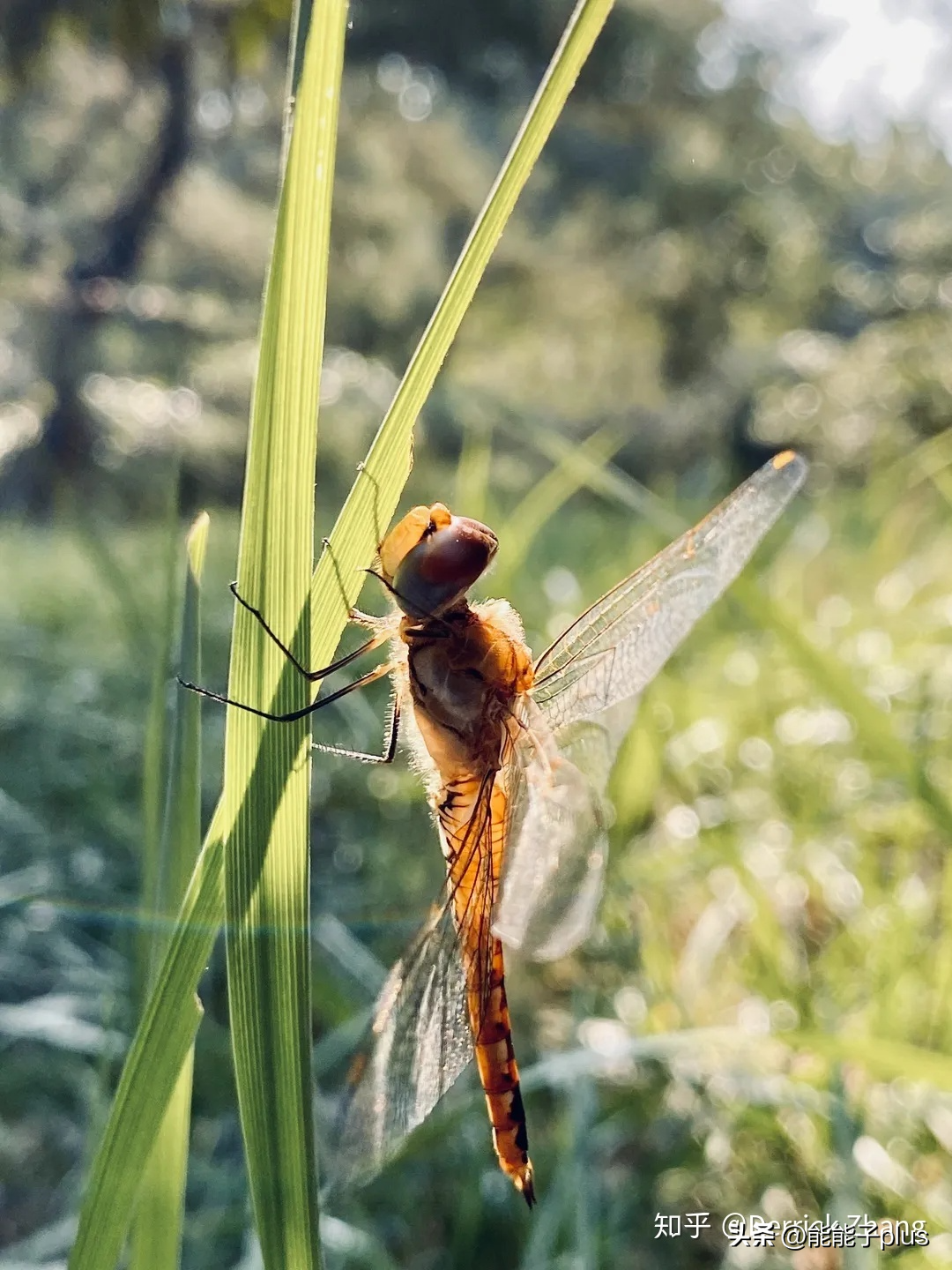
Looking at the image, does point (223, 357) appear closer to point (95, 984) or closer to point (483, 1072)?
point (95, 984)

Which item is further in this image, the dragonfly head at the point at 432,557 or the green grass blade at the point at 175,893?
the dragonfly head at the point at 432,557

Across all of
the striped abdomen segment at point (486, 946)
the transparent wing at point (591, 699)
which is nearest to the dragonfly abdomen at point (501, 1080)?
the striped abdomen segment at point (486, 946)

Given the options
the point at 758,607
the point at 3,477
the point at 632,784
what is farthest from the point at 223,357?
the point at 758,607

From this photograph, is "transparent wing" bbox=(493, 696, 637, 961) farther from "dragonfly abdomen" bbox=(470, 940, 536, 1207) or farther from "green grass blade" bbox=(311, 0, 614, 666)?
"green grass blade" bbox=(311, 0, 614, 666)

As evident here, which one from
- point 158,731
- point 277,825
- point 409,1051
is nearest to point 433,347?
point 277,825

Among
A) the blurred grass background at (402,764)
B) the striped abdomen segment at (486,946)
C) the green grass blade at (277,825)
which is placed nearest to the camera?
the green grass blade at (277,825)

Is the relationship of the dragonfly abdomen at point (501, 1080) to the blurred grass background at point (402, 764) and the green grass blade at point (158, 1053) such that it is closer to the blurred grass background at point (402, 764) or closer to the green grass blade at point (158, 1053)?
the blurred grass background at point (402, 764)

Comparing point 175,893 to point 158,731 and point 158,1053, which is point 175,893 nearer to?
point 158,1053
